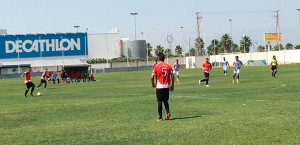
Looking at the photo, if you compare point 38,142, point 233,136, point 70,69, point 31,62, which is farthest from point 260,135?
point 31,62

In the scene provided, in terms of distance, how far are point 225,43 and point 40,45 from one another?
83.2m

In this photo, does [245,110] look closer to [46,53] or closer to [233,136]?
[233,136]

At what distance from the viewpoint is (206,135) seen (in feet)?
34.3

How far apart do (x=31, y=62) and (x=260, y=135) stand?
375ft

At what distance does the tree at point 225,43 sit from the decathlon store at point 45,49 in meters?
68.3

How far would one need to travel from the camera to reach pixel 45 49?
399 ft

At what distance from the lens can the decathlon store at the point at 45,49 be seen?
120m

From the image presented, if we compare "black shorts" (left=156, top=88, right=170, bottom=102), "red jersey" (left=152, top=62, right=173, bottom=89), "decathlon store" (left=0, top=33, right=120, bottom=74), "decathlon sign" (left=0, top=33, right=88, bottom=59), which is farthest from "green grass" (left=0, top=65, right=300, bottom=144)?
"decathlon sign" (left=0, top=33, right=88, bottom=59)

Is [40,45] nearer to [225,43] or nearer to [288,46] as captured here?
[225,43]

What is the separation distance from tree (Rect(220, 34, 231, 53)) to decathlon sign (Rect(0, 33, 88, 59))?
73474 millimetres

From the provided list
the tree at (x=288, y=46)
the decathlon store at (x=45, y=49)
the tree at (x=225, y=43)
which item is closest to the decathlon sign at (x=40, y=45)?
the decathlon store at (x=45, y=49)

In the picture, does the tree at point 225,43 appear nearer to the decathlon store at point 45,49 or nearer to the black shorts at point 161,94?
the decathlon store at point 45,49

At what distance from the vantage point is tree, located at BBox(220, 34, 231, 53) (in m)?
182

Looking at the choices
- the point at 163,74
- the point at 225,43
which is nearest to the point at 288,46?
the point at 225,43
